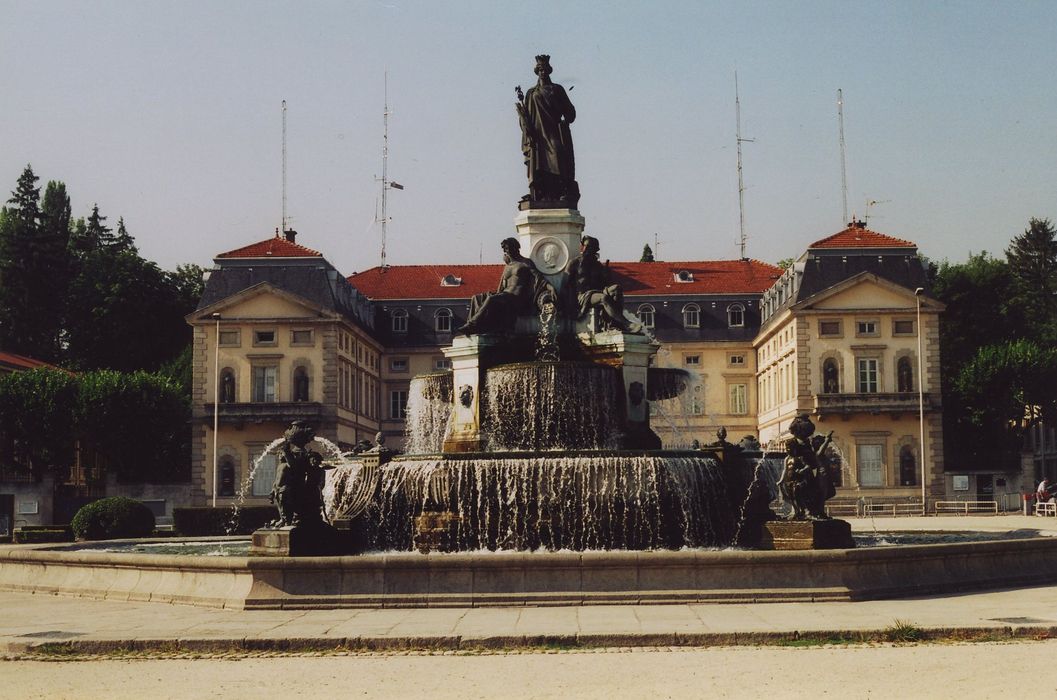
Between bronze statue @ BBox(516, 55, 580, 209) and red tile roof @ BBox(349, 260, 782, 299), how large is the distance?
61.0 meters

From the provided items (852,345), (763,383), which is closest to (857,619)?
(852,345)

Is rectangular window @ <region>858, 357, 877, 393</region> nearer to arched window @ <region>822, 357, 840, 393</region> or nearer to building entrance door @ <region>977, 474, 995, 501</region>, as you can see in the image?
arched window @ <region>822, 357, 840, 393</region>

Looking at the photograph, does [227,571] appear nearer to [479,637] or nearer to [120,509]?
[479,637]

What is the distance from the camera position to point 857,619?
52.5 feet

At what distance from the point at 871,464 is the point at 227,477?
1393 inches

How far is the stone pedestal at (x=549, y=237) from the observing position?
1128 inches

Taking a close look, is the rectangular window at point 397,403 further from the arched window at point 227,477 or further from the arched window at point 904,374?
the arched window at point 904,374

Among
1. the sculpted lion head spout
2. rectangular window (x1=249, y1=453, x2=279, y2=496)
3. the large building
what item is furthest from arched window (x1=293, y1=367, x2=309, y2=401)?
the sculpted lion head spout

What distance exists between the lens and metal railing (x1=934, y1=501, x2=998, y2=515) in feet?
216

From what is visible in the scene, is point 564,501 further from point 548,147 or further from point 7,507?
point 7,507

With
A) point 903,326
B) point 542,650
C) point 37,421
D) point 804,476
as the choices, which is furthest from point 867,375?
point 542,650

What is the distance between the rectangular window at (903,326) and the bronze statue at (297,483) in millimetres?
62483

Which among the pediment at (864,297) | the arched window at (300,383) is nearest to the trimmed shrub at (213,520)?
the arched window at (300,383)

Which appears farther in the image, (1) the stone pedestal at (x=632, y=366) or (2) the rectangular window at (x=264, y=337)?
(2) the rectangular window at (x=264, y=337)
